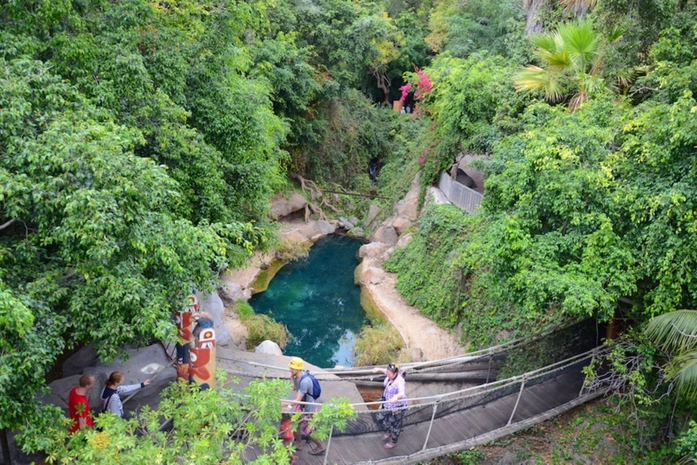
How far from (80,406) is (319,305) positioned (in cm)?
1196

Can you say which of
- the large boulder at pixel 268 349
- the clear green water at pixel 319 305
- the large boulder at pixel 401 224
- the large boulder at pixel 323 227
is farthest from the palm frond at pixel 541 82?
the large boulder at pixel 323 227

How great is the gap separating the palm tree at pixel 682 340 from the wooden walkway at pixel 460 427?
7.07ft

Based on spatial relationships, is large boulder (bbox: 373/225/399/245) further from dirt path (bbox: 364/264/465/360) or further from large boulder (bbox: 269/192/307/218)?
large boulder (bbox: 269/192/307/218)

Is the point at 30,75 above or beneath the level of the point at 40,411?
above

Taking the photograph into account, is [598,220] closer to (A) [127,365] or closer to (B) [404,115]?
(A) [127,365]

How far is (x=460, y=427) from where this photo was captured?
798cm

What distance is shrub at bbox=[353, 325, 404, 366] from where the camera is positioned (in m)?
12.8

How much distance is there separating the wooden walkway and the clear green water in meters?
6.44

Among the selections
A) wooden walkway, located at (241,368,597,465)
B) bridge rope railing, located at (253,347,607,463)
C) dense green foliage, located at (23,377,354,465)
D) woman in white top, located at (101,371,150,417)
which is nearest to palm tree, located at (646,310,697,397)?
bridge rope railing, located at (253,347,607,463)

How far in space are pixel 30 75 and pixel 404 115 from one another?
Answer: 24.6m

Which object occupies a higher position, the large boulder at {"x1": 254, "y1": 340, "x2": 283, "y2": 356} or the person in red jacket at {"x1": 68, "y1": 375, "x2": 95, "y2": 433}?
the person in red jacket at {"x1": 68, "y1": 375, "x2": 95, "y2": 433}

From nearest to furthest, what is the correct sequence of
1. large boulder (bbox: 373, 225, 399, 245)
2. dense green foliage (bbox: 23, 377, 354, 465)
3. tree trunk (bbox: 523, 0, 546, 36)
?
dense green foliage (bbox: 23, 377, 354, 465)
tree trunk (bbox: 523, 0, 546, 36)
large boulder (bbox: 373, 225, 399, 245)

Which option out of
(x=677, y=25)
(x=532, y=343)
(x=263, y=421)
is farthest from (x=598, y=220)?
(x=263, y=421)

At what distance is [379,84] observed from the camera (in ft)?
101
